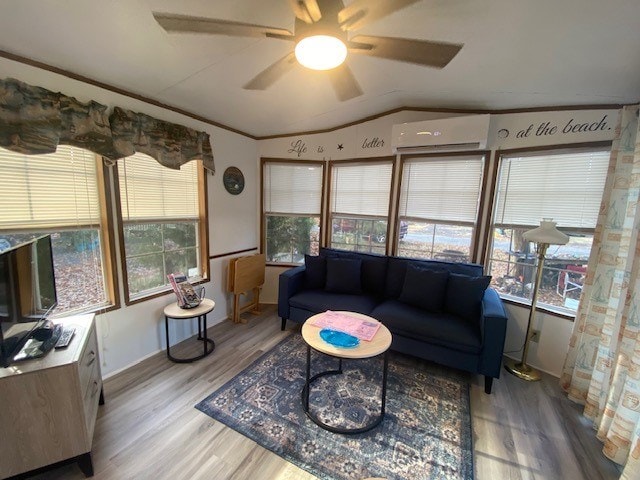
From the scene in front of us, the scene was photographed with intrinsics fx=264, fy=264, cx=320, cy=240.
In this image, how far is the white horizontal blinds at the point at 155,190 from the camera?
226 cm

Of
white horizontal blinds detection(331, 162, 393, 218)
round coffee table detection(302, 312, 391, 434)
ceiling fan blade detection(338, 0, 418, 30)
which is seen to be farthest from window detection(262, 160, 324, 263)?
ceiling fan blade detection(338, 0, 418, 30)

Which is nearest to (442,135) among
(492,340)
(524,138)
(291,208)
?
(524,138)

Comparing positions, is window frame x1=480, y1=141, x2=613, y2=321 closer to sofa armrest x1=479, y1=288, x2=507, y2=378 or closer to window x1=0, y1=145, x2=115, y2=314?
sofa armrest x1=479, y1=288, x2=507, y2=378

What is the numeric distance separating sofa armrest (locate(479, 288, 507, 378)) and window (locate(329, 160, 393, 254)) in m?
1.45

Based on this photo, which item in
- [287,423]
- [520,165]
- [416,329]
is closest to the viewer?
[287,423]

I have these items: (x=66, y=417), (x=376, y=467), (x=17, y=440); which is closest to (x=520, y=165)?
(x=376, y=467)

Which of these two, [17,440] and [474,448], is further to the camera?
[474,448]

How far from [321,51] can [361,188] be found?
223 centimetres

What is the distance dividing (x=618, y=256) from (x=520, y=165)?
1.11 m

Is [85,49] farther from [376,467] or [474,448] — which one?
[474,448]

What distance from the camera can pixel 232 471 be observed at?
1463 mm

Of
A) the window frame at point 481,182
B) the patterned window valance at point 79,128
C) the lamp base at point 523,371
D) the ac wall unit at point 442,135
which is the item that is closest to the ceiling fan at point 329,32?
the patterned window valance at point 79,128

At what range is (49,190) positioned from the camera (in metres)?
1.83

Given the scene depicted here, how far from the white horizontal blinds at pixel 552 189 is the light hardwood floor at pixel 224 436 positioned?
1.45 m
